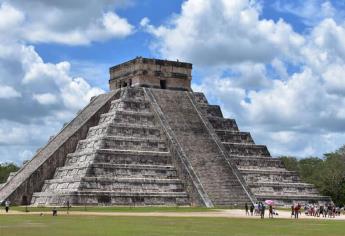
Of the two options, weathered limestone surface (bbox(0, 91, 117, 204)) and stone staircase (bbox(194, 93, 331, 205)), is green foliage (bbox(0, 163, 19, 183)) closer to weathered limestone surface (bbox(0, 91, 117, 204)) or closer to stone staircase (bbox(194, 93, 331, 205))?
weathered limestone surface (bbox(0, 91, 117, 204))

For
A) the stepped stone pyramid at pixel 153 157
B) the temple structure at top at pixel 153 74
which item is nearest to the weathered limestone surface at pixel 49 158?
the stepped stone pyramid at pixel 153 157

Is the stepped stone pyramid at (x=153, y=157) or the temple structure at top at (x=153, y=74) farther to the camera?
the temple structure at top at (x=153, y=74)

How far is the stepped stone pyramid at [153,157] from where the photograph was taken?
37125 mm

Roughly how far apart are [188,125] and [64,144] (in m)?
8.06

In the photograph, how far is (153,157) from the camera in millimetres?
39500

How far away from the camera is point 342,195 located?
53.1 m

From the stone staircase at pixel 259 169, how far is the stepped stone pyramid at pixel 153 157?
72 millimetres

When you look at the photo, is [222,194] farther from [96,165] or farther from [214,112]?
[214,112]

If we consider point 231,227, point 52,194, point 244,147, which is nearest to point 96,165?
point 52,194

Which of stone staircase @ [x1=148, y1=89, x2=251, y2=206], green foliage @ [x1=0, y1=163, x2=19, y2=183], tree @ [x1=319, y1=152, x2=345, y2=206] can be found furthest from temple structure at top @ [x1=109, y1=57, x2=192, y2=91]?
green foliage @ [x1=0, y1=163, x2=19, y2=183]

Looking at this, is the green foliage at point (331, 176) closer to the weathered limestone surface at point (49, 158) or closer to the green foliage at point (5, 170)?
the weathered limestone surface at point (49, 158)

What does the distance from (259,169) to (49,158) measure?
13427mm

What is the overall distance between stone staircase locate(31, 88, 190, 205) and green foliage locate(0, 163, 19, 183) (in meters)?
33.1

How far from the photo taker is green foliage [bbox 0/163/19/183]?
7225 centimetres
